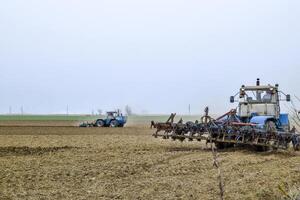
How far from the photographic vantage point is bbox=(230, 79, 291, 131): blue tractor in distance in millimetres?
18766

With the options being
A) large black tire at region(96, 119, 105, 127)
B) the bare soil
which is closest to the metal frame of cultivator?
the bare soil

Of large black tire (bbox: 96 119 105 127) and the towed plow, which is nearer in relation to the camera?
the towed plow

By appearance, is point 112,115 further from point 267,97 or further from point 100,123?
point 267,97

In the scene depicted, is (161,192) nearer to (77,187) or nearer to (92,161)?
(77,187)

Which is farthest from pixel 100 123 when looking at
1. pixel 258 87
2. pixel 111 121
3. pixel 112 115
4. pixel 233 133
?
pixel 233 133

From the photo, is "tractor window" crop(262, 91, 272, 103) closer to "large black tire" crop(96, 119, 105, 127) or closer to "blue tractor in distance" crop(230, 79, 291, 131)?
"blue tractor in distance" crop(230, 79, 291, 131)

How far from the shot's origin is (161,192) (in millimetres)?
9570

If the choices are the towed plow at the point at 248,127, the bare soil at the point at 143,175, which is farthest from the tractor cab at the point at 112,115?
the bare soil at the point at 143,175

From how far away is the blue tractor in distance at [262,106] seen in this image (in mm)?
18766

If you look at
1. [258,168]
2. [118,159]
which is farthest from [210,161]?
[118,159]

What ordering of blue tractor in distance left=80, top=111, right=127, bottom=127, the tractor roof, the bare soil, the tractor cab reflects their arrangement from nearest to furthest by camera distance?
the bare soil
the tractor roof
blue tractor in distance left=80, top=111, right=127, bottom=127
the tractor cab

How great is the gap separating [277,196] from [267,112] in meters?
10.1

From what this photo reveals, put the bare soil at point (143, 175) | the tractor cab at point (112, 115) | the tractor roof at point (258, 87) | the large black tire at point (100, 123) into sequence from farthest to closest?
the tractor cab at point (112, 115) → the large black tire at point (100, 123) → the tractor roof at point (258, 87) → the bare soil at point (143, 175)

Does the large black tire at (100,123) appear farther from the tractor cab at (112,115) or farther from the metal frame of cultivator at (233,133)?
the metal frame of cultivator at (233,133)
